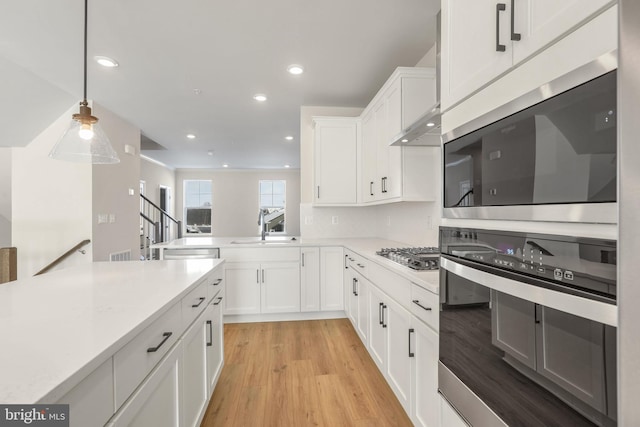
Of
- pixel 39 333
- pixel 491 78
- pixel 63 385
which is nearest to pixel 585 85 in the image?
pixel 491 78

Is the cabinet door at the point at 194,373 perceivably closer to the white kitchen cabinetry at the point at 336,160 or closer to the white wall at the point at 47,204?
the white kitchen cabinetry at the point at 336,160

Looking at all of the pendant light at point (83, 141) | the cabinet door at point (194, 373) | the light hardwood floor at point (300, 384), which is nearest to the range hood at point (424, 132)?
the cabinet door at point (194, 373)

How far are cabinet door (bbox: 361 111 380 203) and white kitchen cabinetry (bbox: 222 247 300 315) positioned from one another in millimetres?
1034

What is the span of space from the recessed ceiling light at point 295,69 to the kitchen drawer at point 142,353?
245 centimetres

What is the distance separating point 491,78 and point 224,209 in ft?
31.4

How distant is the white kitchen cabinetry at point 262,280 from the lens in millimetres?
3348

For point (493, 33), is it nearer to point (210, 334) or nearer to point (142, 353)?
point (142, 353)

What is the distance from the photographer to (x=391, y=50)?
2629 millimetres

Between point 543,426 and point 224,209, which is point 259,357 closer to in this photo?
point 543,426

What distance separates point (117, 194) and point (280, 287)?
9.58ft

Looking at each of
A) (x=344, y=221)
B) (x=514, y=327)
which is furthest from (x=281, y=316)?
(x=514, y=327)

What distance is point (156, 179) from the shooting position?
320 inches

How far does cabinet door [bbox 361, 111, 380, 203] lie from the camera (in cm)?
307

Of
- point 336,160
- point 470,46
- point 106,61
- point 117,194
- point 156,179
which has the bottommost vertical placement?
point 117,194
